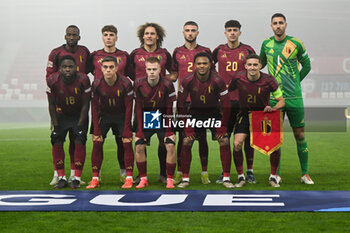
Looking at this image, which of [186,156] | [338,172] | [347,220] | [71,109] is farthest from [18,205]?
[338,172]

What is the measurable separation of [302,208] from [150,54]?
2665 millimetres

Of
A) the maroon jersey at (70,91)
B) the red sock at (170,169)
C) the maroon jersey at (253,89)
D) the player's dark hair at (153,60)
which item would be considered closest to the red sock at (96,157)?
the maroon jersey at (70,91)

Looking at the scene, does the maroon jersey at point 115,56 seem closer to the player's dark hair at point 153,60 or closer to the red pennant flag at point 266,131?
the player's dark hair at point 153,60

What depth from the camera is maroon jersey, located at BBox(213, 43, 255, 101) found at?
597 cm

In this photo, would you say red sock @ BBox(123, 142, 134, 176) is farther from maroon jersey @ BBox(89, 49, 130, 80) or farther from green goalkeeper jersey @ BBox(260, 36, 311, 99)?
green goalkeeper jersey @ BBox(260, 36, 311, 99)

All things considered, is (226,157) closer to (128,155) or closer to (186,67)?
(128,155)

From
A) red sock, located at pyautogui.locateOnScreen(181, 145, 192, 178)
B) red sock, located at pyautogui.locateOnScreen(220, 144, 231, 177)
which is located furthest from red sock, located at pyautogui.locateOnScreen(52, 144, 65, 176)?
red sock, located at pyautogui.locateOnScreen(220, 144, 231, 177)

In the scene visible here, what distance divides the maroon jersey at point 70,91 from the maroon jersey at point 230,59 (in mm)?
1605

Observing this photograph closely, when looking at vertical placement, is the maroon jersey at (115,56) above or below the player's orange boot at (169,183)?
above

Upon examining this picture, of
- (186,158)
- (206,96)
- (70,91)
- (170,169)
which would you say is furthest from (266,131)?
(70,91)

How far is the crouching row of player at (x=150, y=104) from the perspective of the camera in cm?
557

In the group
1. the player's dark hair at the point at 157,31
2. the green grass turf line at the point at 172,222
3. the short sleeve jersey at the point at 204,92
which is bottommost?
the green grass turf line at the point at 172,222

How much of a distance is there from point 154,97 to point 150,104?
0.32ft

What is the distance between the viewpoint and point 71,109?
571cm
